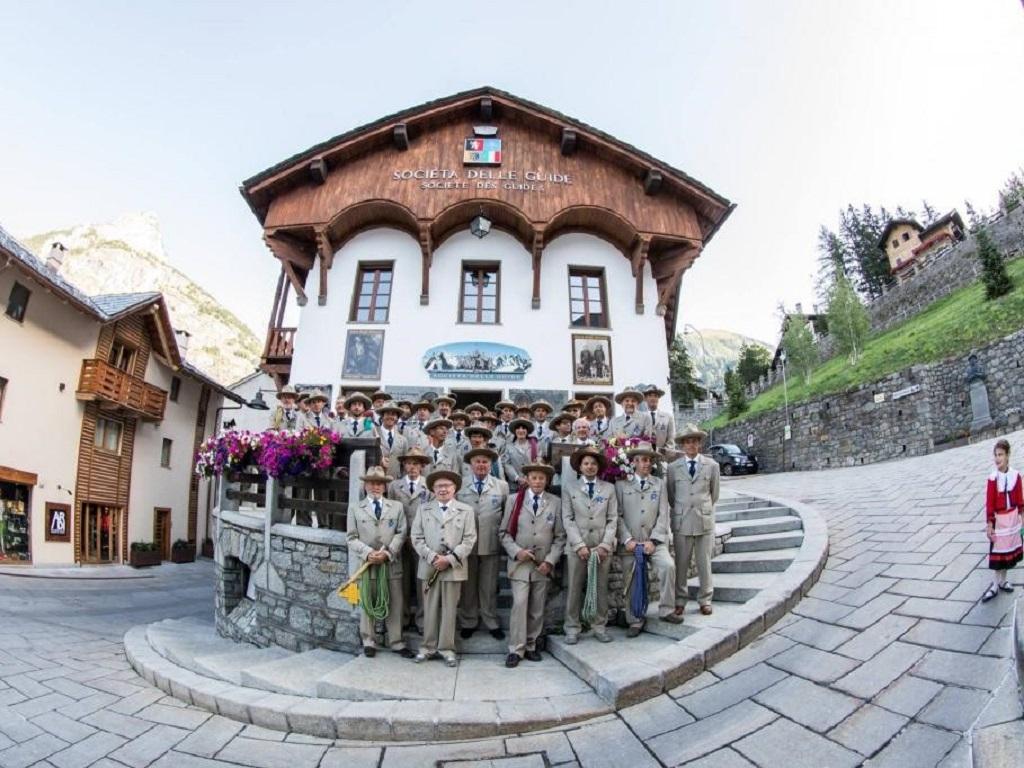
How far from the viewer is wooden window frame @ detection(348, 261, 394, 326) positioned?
14.1 meters

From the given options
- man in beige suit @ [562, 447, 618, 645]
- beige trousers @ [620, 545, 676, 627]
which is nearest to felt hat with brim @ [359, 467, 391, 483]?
man in beige suit @ [562, 447, 618, 645]

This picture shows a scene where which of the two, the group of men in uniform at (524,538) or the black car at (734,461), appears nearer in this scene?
the group of men in uniform at (524,538)

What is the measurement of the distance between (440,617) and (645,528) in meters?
2.44

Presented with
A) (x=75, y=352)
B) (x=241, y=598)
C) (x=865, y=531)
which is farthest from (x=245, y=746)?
(x=75, y=352)

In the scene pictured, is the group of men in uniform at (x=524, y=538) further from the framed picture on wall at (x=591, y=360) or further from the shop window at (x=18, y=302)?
the shop window at (x=18, y=302)

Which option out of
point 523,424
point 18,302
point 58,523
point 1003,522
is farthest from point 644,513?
point 18,302

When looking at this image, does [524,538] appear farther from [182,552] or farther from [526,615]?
[182,552]

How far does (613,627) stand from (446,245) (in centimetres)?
1173

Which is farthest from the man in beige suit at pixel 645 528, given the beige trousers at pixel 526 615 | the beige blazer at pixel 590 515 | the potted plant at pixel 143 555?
the potted plant at pixel 143 555

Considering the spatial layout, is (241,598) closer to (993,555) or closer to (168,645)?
(168,645)

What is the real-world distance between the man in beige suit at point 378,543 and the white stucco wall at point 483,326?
771 cm

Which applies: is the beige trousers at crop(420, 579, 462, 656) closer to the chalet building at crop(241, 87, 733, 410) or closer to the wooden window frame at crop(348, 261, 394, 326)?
the chalet building at crop(241, 87, 733, 410)

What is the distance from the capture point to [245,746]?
430 centimetres

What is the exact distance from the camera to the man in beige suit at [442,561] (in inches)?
210
